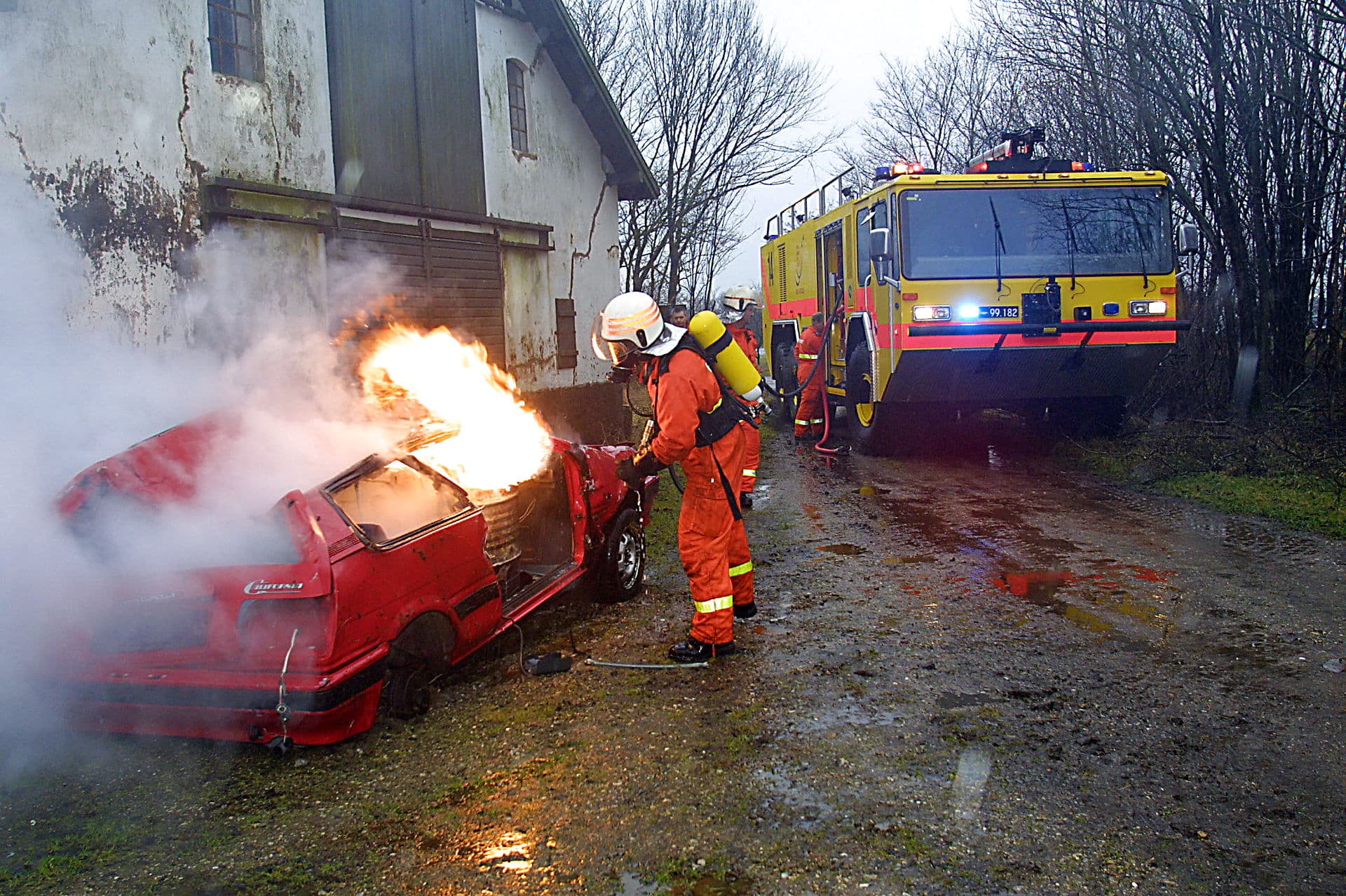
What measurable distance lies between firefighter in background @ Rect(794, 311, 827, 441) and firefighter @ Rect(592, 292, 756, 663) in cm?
802

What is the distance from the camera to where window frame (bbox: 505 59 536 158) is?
13.2 m

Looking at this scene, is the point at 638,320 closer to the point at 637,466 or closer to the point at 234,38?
the point at 637,466

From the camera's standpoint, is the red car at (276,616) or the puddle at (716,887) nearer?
the puddle at (716,887)

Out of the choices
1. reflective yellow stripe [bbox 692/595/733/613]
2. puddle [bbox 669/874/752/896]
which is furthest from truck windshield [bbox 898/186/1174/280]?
puddle [bbox 669/874/752/896]

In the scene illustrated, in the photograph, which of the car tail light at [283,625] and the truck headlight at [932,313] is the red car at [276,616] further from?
the truck headlight at [932,313]

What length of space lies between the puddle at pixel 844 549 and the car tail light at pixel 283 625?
14.5ft

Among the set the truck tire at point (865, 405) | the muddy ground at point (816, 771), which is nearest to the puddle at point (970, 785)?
the muddy ground at point (816, 771)

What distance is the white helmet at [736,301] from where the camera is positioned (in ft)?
33.8

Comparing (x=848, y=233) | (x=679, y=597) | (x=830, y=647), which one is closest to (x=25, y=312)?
(x=679, y=597)

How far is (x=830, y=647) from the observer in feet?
17.1

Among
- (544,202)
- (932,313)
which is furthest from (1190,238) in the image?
(544,202)

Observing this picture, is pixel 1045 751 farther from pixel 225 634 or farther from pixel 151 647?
pixel 151 647

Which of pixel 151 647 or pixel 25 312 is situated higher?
pixel 25 312

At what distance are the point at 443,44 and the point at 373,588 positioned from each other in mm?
9531
